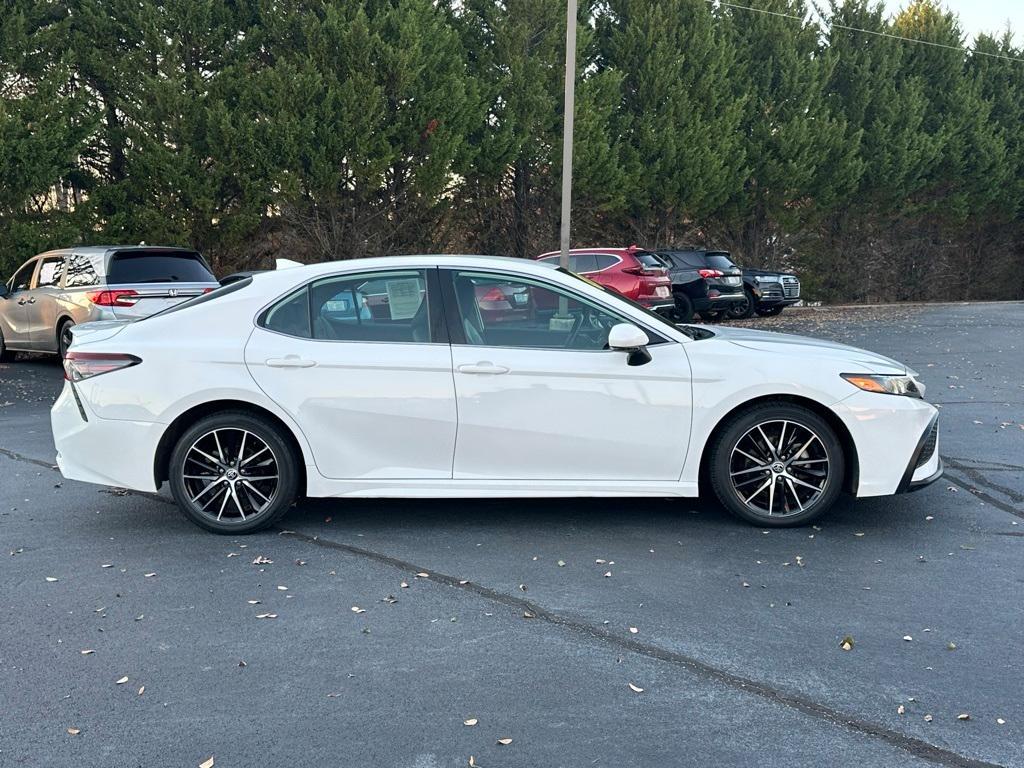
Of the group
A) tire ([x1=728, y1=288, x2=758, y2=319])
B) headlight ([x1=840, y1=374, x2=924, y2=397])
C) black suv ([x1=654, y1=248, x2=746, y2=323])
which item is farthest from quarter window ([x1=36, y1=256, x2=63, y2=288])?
tire ([x1=728, y1=288, x2=758, y2=319])

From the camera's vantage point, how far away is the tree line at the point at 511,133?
20.1 metres

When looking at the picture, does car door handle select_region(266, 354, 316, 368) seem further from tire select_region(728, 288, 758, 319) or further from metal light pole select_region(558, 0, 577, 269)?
tire select_region(728, 288, 758, 319)

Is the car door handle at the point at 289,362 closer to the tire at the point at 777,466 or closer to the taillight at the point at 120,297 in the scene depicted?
the tire at the point at 777,466

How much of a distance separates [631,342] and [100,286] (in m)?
8.98

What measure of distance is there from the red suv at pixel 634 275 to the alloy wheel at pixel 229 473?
12797mm

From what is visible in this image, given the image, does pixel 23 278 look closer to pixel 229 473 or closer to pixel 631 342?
pixel 229 473

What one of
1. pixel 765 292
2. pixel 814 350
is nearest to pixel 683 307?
pixel 765 292

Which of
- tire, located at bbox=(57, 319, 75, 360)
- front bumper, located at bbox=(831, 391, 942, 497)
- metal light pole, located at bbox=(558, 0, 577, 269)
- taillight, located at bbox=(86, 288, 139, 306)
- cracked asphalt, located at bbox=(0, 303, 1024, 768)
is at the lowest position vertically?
cracked asphalt, located at bbox=(0, 303, 1024, 768)

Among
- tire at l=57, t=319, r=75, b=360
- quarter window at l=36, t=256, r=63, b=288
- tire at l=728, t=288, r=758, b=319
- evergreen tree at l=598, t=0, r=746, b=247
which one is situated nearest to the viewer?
tire at l=57, t=319, r=75, b=360

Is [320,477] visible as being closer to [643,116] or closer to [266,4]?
[266,4]

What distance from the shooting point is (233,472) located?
575 cm

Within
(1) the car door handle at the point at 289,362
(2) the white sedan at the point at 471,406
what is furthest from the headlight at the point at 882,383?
(1) the car door handle at the point at 289,362

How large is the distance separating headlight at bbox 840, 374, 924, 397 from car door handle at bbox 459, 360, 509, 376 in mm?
1903

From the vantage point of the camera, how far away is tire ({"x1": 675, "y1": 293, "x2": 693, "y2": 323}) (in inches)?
847
